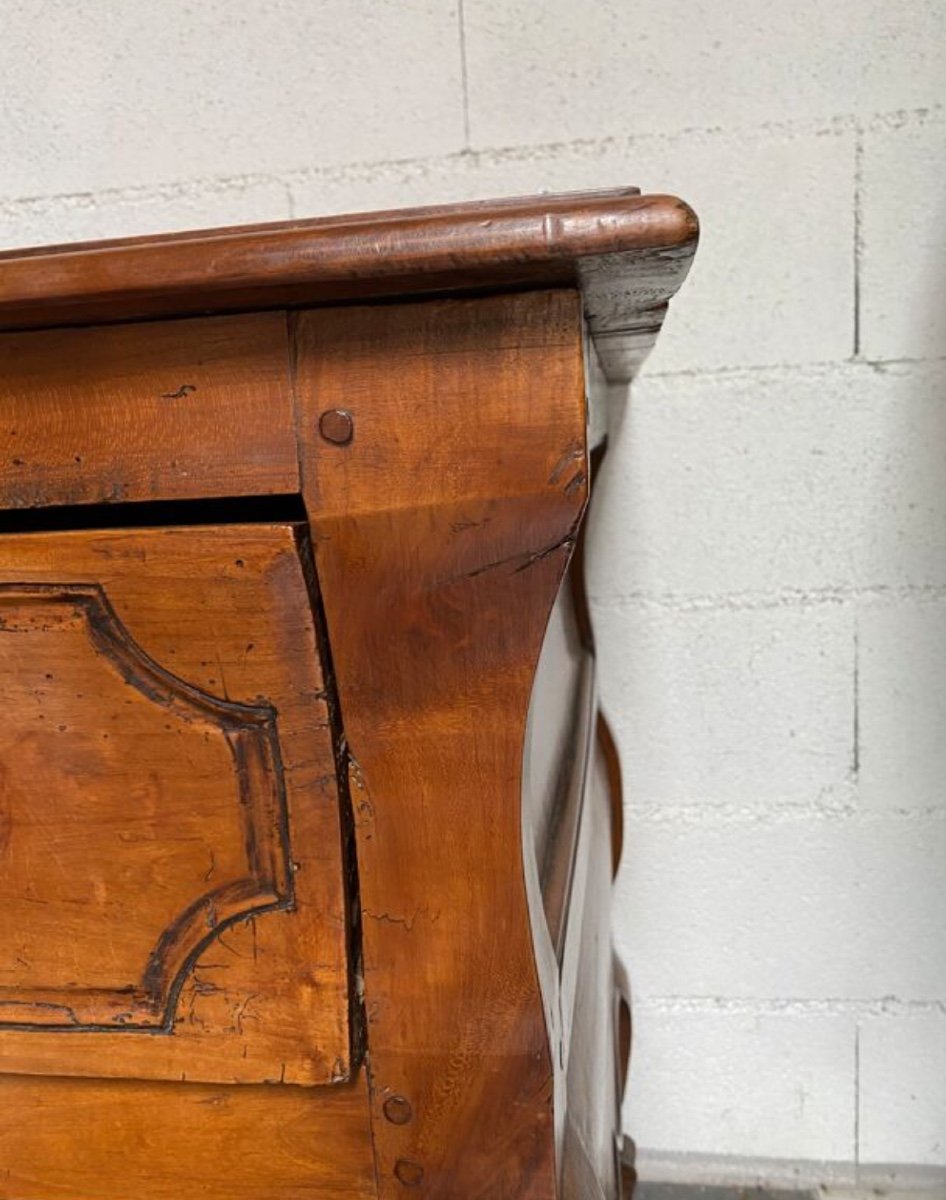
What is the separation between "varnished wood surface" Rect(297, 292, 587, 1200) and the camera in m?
0.34

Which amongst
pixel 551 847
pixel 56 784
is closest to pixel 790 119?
pixel 551 847

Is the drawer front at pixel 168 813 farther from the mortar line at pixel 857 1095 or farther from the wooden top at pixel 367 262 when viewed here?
the mortar line at pixel 857 1095

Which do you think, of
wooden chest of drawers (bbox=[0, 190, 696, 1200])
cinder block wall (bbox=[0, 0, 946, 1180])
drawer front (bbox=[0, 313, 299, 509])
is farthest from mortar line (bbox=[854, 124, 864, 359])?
drawer front (bbox=[0, 313, 299, 509])

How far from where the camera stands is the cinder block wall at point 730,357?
908mm

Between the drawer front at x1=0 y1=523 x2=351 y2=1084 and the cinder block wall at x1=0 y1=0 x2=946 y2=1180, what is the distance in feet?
2.27

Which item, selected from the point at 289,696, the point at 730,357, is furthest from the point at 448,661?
the point at 730,357

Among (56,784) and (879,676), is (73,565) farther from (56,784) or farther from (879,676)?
(879,676)

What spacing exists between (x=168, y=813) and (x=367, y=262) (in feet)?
0.77

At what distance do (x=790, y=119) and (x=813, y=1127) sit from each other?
45.7 inches

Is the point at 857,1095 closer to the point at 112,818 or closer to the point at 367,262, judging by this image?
the point at 112,818

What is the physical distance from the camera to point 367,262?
1.01 feet

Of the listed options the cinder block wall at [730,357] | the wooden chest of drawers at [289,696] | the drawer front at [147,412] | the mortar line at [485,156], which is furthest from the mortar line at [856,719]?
the drawer front at [147,412]

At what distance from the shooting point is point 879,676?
101cm

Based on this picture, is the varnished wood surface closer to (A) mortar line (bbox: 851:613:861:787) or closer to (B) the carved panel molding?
(B) the carved panel molding
